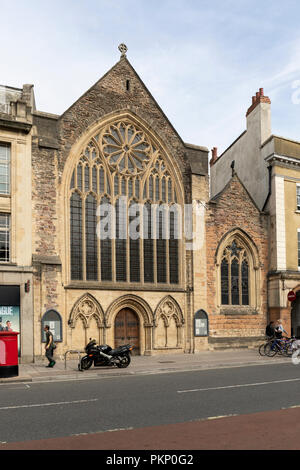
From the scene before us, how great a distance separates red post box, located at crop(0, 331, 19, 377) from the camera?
15.3m

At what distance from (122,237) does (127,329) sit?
4421 millimetres

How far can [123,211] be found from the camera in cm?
2430

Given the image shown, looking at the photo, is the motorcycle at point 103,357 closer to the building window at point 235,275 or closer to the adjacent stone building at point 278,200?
the building window at point 235,275

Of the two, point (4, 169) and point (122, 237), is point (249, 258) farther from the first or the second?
point (4, 169)

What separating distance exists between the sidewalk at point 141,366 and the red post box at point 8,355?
0.30 m

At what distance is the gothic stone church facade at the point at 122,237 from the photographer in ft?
70.5

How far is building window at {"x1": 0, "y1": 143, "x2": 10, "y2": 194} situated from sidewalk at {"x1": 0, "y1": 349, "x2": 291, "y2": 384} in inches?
291

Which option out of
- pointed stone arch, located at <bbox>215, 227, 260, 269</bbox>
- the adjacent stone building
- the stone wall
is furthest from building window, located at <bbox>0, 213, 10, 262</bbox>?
the adjacent stone building

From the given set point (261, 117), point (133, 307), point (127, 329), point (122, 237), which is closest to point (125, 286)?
point (133, 307)

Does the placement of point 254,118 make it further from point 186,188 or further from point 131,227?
point 131,227

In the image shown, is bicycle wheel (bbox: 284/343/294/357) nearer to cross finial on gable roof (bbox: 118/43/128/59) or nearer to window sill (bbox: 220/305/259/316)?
window sill (bbox: 220/305/259/316)

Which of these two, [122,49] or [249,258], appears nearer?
[122,49]

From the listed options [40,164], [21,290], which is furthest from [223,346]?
[40,164]

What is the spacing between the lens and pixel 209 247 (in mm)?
26047
